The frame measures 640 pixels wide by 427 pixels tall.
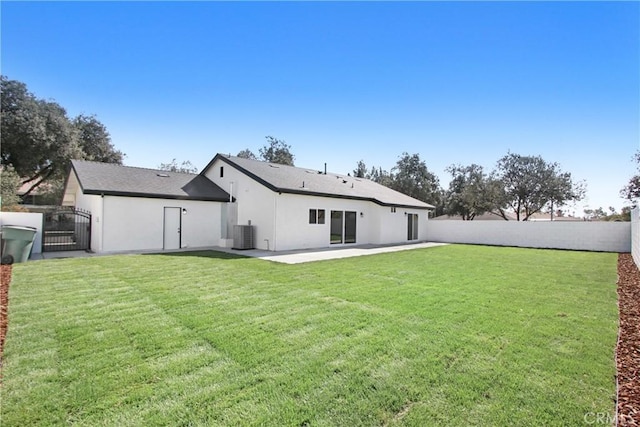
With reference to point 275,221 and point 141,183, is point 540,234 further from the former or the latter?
point 141,183

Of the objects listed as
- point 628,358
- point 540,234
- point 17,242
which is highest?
point 540,234

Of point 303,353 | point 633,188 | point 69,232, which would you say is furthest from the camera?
point 633,188

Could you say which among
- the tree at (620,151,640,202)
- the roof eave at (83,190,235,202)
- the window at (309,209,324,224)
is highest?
the tree at (620,151,640,202)

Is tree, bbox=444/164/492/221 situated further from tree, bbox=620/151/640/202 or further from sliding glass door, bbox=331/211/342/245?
sliding glass door, bbox=331/211/342/245

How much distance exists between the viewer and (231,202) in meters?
16.4

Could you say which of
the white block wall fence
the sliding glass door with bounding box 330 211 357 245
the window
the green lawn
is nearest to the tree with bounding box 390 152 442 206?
the white block wall fence

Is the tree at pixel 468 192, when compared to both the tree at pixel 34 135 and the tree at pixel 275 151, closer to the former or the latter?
the tree at pixel 275 151

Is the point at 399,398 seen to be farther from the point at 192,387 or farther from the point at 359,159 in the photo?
the point at 359,159

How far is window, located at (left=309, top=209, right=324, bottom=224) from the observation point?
15.7m

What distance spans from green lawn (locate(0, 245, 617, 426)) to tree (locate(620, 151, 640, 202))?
23580 millimetres

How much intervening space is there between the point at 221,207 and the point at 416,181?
30.5 metres

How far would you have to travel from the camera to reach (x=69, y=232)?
15.7 meters

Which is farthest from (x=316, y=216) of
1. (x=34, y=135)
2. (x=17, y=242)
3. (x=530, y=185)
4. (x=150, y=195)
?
(x=530, y=185)

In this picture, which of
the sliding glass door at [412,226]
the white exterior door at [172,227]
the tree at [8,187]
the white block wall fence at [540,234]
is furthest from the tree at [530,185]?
the tree at [8,187]
